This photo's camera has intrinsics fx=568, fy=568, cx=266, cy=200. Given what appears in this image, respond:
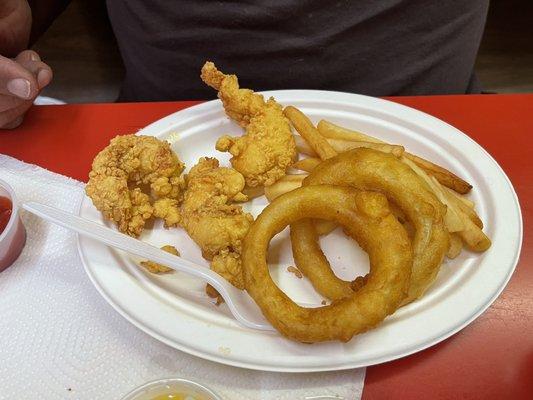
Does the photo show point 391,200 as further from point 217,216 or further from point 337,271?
point 217,216

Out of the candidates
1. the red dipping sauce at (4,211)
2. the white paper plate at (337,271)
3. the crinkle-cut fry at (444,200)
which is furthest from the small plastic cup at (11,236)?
the crinkle-cut fry at (444,200)

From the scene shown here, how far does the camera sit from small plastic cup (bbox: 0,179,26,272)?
49.3 inches

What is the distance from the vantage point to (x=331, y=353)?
1.03 meters

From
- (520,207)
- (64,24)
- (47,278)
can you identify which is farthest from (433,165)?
(64,24)

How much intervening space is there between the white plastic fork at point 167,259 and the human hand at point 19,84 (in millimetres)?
424

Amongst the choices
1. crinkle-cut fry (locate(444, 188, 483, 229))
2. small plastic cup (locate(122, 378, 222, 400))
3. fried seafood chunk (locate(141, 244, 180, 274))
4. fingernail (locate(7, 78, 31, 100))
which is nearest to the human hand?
fingernail (locate(7, 78, 31, 100))

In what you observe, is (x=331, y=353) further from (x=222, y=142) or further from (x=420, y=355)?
(x=222, y=142)

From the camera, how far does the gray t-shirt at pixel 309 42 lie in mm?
1589

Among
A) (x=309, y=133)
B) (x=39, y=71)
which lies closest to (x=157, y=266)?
(x=309, y=133)

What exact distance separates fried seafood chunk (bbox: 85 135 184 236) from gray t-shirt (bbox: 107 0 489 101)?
1.45 ft

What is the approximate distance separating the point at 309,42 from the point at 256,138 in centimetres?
40

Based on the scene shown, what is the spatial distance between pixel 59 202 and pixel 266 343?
69cm

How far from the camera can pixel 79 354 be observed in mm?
1118

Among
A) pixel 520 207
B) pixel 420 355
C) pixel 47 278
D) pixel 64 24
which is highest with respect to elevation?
pixel 520 207
